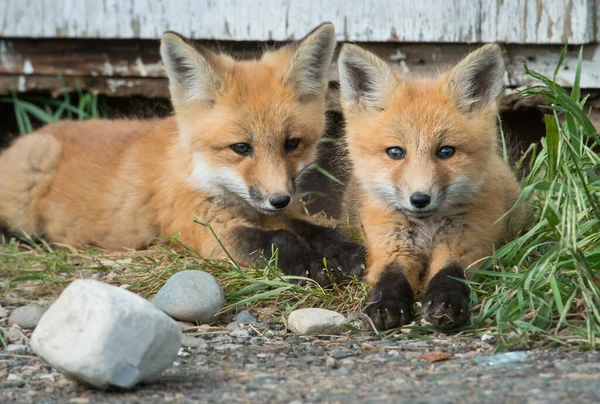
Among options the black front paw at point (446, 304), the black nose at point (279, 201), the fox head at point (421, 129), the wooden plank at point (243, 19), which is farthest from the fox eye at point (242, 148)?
the wooden plank at point (243, 19)

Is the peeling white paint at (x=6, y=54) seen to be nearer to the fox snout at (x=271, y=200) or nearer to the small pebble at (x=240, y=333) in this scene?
the fox snout at (x=271, y=200)

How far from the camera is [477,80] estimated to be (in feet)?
11.2

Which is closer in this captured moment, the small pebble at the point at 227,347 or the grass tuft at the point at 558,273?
the grass tuft at the point at 558,273

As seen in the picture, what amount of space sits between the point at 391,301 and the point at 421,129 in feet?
2.34

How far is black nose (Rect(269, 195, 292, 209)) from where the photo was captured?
3.54 meters

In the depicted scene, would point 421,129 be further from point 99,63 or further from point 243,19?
point 99,63

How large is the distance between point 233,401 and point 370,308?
3.25ft

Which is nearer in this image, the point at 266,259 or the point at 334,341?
the point at 334,341

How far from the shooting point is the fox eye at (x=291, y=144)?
3783 mm

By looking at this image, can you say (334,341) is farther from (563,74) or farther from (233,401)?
(563,74)

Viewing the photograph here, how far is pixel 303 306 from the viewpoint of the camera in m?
3.35

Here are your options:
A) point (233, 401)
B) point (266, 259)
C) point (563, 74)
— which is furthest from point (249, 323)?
point (563, 74)

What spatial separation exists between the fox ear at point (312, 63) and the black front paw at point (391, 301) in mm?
1125

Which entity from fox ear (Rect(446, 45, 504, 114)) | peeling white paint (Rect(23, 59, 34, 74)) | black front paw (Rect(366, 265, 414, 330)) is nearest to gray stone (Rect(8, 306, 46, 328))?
black front paw (Rect(366, 265, 414, 330))
